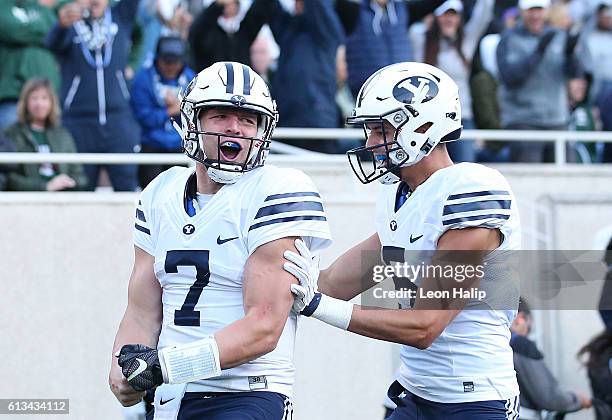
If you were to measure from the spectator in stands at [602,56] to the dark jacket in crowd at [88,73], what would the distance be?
3.66 m

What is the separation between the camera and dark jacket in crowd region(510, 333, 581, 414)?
7465 millimetres

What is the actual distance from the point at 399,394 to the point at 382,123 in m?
1.03

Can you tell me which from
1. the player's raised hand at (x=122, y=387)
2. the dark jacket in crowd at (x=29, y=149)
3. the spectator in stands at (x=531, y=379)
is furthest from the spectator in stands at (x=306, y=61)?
the player's raised hand at (x=122, y=387)

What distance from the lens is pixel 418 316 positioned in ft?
15.1

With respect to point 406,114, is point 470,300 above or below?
below

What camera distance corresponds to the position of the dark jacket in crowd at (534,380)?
7.46 metres

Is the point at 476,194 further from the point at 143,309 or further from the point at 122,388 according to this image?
the point at 122,388

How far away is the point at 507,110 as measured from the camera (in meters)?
9.32

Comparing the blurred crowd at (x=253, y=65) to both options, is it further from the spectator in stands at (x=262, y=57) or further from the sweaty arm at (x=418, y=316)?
the sweaty arm at (x=418, y=316)

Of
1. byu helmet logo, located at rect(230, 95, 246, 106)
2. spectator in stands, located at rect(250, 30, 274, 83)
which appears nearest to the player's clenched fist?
byu helmet logo, located at rect(230, 95, 246, 106)

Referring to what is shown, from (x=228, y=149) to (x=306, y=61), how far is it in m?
4.31

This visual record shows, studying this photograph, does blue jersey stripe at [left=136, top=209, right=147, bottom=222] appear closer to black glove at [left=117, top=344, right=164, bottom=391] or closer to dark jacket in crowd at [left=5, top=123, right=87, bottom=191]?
black glove at [left=117, top=344, right=164, bottom=391]

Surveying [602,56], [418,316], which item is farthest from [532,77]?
[418,316]

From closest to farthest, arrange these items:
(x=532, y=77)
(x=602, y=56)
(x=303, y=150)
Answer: (x=303, y=150), (x=532, y=77), (x=602, y=56)
